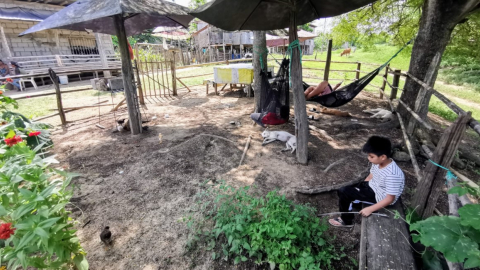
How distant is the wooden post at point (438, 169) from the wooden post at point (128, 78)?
4127mm

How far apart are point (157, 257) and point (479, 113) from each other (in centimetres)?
779

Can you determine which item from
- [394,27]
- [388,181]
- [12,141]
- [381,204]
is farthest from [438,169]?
[394,27]

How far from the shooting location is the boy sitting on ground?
1.54 m

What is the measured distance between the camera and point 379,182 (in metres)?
1.68

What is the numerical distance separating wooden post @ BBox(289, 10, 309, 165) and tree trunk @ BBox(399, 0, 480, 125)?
1.43 m

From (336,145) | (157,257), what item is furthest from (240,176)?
(336,145)

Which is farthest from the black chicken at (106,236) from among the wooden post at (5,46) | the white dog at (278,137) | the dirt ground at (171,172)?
the wooden post at (5,46)

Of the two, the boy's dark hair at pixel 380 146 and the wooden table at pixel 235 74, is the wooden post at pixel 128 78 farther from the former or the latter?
the boy's dark hair at pixel 380 146

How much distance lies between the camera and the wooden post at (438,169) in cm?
133

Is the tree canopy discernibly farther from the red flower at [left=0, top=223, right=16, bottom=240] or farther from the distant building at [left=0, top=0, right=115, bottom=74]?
the distant building at [left=0, top=0, right=115, bottom=74]

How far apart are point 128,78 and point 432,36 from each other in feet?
15.5

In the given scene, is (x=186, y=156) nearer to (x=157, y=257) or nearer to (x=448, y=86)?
(x=157, y=257)

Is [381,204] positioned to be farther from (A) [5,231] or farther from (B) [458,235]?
(A) [5,231]

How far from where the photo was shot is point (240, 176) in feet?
8.98
